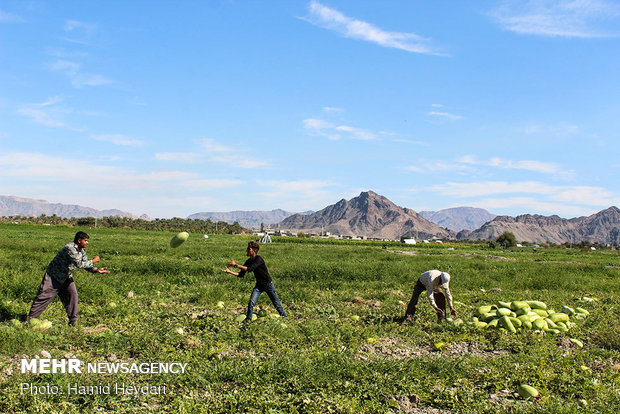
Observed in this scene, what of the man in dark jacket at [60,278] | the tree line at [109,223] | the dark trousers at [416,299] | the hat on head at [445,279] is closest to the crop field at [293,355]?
the dark trousers at [416,299]

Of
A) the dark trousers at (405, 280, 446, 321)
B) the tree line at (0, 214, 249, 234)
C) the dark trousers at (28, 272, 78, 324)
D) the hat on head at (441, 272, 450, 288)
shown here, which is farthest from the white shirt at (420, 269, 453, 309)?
the tree line at (0, 214, 249, 234)

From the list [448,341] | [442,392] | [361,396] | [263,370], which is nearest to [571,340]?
[448,341]

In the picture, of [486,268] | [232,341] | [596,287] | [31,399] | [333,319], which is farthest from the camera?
[486,268]

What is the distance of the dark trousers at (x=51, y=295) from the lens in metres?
9.88

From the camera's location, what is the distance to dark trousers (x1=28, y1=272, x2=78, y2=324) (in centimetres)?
988

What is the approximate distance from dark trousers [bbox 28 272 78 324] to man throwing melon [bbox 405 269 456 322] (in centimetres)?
826

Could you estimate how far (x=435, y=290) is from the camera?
1157 cm

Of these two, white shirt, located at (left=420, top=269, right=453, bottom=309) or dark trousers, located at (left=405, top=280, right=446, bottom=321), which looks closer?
white shirt, located at (left=420, top=269, right=453, bottom=309)

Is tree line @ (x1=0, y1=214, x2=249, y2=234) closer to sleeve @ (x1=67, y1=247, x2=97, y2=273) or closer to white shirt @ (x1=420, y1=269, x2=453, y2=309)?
sleeve @ (x1=67, y1=247, x2=97, y2=273)

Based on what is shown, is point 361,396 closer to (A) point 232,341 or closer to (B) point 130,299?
(A) point 232,341

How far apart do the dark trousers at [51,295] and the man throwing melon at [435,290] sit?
8.26 m

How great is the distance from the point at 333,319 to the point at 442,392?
474cm

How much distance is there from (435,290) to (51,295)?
9.40 m

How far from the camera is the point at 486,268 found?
86.4ft
